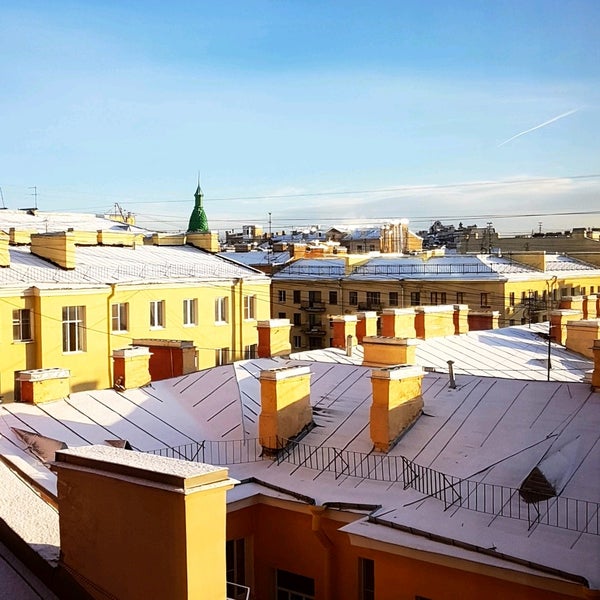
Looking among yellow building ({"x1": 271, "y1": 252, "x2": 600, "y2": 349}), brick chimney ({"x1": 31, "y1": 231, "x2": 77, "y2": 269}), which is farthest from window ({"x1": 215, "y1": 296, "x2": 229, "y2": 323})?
yellow building ({"x1": 271, "y1": 252, "x2": 600, "y2": 349})

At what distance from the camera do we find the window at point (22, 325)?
1473 cm

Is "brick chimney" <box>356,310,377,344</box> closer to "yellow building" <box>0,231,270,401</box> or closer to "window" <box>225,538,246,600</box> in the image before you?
"yellow building" <box>0,231,270,401</box>

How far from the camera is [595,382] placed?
23.3 ft

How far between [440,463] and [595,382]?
5.91 ft

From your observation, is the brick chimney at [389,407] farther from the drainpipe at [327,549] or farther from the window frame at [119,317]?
the window frame at [119,317]

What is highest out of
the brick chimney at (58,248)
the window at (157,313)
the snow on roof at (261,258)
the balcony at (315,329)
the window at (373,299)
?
the brick chimney at (58,248)

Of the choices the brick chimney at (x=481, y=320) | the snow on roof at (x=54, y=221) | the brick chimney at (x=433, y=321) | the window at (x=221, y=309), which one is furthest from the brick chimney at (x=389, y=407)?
the snow on roof at (x=54, y=221)

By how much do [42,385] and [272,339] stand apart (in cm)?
348

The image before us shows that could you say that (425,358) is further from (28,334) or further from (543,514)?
(28,334)

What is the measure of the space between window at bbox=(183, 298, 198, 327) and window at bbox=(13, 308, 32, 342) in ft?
13.7

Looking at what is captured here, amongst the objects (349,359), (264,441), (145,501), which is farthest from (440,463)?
(349,359)

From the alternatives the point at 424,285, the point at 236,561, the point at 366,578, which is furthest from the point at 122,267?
the point at 424,285

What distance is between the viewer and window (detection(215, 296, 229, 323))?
19172 mm

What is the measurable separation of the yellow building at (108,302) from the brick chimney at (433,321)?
3.70 metres
